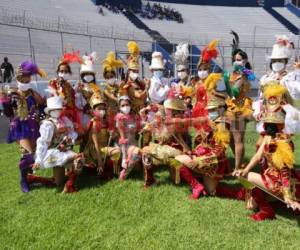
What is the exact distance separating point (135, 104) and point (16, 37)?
14699mm

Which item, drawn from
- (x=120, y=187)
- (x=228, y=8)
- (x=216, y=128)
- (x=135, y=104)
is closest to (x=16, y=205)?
(x=120, y=187)

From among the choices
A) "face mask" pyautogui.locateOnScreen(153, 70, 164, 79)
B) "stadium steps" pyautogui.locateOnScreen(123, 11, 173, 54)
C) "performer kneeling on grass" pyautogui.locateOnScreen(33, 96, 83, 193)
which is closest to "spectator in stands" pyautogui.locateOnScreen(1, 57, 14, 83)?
"face mask" pyautogui.locateOnScreen(153, 70, 164, 79)

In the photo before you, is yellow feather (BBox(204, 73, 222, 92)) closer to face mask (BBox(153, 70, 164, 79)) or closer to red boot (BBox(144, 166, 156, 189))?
face mask (BBox(153, 70, 164, 79))

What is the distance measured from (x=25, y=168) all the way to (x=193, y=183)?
208 cm

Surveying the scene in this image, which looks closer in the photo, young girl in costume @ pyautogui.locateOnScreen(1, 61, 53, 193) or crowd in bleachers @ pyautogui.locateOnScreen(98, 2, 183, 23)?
young girl in costume @ pyautogui.locateOnScreen(1, 61, 53, 193)

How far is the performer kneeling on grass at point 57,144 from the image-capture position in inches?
193

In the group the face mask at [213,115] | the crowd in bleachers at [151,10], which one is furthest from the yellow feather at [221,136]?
the crowd in bleachers at [151,10]

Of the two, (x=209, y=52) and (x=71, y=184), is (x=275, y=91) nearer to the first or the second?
(x=209, y=52)

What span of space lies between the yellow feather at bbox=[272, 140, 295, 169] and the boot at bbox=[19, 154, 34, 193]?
293 cm

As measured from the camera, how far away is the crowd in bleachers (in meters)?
30.2

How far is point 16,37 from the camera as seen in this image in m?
18.8

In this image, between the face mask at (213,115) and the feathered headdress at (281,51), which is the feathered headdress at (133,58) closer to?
the face mask at (213,115)

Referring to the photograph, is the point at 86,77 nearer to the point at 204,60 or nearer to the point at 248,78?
the point at 204,60

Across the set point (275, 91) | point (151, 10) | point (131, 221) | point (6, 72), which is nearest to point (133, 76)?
point (131, 221)
